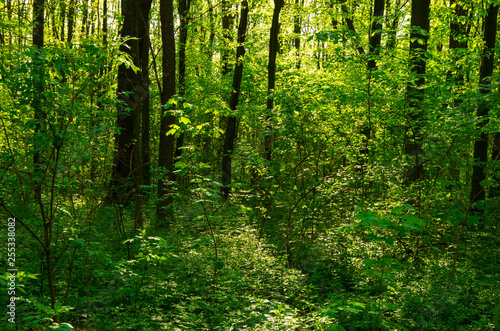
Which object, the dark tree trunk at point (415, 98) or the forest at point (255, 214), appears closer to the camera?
the forest at point (255, 214)

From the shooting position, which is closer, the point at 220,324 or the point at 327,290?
the point at 220,324

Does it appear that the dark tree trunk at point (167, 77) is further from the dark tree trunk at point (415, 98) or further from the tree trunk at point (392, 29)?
the dark tree trunk at point (415, 98)

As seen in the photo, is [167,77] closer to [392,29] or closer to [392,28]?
[392,29]

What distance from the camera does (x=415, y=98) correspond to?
791 cm

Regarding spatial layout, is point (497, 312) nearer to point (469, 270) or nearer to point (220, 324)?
point (469, 270)

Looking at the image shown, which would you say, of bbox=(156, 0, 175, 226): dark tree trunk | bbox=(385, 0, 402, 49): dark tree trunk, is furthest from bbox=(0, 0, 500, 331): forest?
bbox=(385, 0, 402, 49): dark tree trunk

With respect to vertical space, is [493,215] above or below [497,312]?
above

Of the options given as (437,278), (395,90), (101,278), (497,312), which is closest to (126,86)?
(101,278)

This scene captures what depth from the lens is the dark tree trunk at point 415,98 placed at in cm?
708

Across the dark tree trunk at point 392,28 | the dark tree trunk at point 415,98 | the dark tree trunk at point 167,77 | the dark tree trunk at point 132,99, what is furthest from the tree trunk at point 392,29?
the dark tree trunk at point 132,99

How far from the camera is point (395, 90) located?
7.75 metres

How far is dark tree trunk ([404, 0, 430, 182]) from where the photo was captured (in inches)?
279

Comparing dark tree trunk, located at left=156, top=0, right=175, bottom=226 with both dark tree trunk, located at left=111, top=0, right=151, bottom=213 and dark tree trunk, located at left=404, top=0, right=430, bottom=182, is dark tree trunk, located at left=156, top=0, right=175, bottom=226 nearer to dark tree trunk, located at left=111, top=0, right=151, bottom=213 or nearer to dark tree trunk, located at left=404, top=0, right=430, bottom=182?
dark tree trunk, located at left=111, top=0, right=151, bottom=213

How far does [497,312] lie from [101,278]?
18.9 ft
